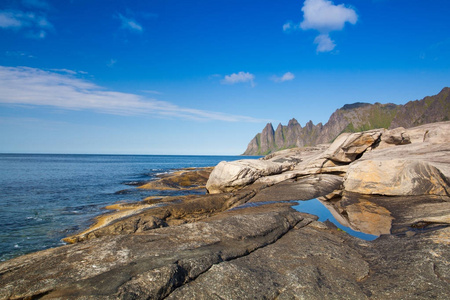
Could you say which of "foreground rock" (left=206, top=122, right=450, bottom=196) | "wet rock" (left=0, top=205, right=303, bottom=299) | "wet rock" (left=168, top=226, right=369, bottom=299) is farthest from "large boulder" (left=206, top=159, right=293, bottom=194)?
"wet rock" (left=168, top=226, right=369, bottom=299)

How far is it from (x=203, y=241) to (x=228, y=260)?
3.73 feet

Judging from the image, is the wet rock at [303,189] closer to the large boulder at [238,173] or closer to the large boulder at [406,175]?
the large boulder at [406,175]

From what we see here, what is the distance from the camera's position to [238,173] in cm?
2394

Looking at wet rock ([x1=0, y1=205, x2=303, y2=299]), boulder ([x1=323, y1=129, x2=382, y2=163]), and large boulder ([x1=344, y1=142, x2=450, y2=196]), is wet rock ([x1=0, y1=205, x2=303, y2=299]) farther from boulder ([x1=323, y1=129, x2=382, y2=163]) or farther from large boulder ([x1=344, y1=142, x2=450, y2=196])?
boulder ([x1=323, y1=129, x2=382, y2=163])

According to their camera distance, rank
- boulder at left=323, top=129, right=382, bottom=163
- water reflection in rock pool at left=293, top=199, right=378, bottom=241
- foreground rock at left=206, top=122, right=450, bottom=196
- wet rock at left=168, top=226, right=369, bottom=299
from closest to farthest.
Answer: wet rock at left=168, top=226, right=369, bottom=299 < water reflection in rock pool at left=293, top=199, right=378, bottom=241 < foreground rock at left=206, top=122, right=450, bottom=196 < boulder at left=323, top=129, right=382, bottom=163

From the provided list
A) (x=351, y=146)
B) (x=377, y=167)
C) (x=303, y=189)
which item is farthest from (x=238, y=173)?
(x=351, y=146)

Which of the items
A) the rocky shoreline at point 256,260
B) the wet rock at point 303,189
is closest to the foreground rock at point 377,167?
the wet rock at point 303,189

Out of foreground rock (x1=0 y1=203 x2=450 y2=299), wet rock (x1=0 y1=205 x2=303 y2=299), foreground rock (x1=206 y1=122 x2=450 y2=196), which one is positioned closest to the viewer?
wet rock (x1=0 y1=205 x2=303 y2=299)

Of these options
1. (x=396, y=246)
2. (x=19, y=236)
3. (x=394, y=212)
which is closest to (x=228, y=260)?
(x=396, y=246)

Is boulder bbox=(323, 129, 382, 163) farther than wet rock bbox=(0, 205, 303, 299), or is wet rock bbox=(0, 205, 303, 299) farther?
boulder bbox=(323, 129, 382, 163)

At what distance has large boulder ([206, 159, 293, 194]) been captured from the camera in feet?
78.6

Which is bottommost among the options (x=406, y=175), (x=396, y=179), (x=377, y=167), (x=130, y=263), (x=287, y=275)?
(x=287, y=275)

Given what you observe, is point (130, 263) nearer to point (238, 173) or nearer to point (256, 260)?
point (256, 260)

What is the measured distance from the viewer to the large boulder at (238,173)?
24.0m
